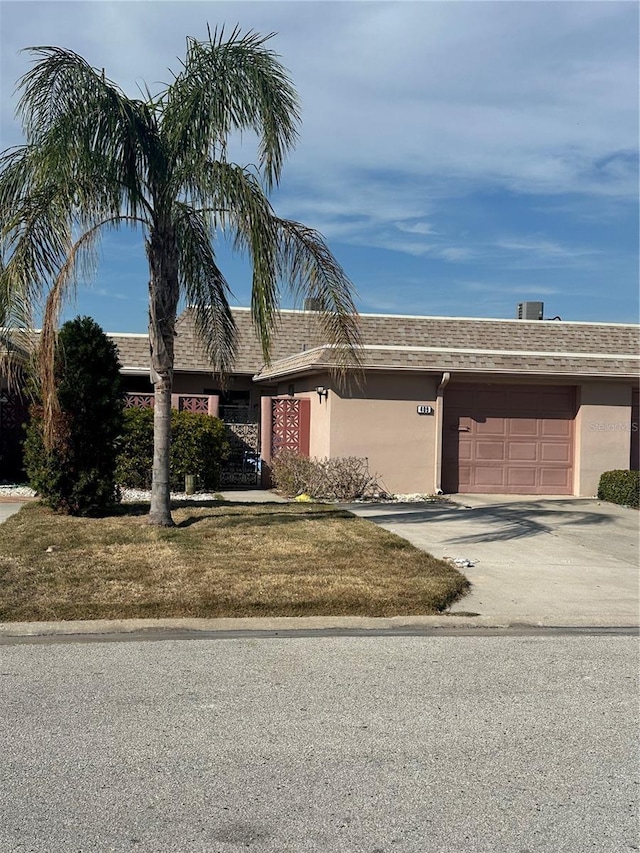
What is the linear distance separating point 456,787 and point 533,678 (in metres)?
1.95

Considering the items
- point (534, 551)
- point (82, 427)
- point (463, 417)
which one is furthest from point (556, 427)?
point (82, 427)

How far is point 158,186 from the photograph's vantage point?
1007 cm

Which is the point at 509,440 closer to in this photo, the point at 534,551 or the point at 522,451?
the point at 522,451

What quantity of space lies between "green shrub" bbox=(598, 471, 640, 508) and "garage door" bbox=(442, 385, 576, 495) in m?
0.81

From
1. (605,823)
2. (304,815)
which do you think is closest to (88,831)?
(304,815)

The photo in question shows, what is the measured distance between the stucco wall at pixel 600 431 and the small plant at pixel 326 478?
436 centimetres

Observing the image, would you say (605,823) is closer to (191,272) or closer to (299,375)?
(191,272)

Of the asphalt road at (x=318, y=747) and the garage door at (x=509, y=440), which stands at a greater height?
the garage door at (x=509, y=440)

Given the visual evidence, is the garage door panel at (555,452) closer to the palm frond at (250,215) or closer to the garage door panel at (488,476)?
the garage door panel at (488,476)

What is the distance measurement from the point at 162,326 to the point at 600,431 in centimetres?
991

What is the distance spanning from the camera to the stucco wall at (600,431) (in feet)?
55.2

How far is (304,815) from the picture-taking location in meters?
3.79

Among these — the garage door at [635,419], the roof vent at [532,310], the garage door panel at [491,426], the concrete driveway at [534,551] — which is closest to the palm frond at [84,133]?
the concrete driveway at [534,551]

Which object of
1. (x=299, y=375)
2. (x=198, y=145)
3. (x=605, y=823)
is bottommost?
(x=605, y=823)
